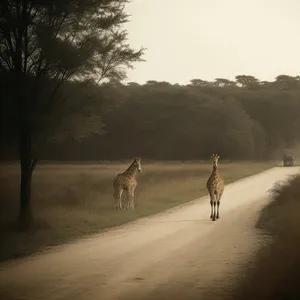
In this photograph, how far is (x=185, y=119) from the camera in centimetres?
3488

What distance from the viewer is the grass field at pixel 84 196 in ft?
44.1

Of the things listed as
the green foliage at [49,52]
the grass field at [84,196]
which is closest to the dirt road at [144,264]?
the grass field at [84,196]

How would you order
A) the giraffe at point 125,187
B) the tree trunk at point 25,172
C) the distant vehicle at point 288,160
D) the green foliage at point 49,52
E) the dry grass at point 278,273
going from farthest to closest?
1. the distant vehicle at point 288,160
2. the giraffe at point 125,187
3. the tree trunk at point 25,172
4. the green foliage at point 49,52
5. the dry grass at point 278,273

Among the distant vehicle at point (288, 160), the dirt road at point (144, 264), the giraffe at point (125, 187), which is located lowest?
the dirt road at point (144, 264)

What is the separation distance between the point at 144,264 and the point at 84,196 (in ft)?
40.8

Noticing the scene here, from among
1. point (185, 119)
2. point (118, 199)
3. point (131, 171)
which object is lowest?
point (118, 199)

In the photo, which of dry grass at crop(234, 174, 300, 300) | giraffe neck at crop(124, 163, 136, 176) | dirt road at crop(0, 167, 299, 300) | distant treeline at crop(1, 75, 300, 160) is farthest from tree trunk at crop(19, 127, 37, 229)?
dry grass at crop(234, 174, 300, 300)

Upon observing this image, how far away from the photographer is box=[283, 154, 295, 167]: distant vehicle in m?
34.3

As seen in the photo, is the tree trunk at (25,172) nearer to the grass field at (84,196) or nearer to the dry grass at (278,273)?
the grass field at (84,196)

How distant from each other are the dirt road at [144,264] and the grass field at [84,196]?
1207 millimetres

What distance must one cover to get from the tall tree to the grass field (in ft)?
5.20

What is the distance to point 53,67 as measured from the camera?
14.6 metres

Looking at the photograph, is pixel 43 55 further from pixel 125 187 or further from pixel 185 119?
pixel 185 119

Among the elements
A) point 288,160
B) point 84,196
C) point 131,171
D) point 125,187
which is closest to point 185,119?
point 288,160
